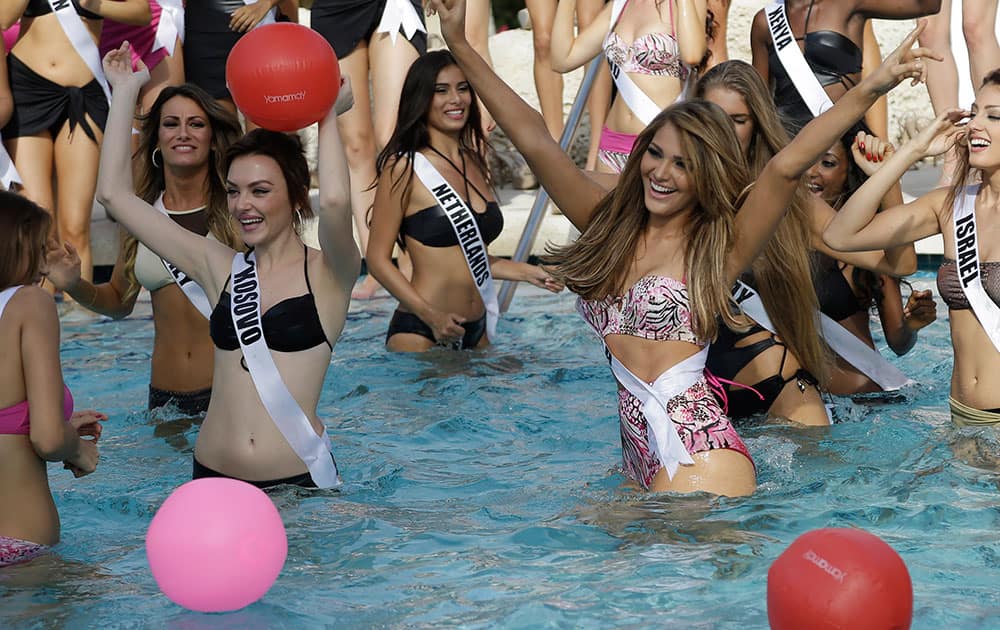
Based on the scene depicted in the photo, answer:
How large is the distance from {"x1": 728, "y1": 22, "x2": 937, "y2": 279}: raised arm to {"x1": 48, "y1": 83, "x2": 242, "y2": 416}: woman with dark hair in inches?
83.1

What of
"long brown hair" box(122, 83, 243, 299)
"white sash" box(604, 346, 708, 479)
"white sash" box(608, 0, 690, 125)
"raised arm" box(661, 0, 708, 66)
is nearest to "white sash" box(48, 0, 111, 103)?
"long brown hair" box(122, 83, 243, 299)

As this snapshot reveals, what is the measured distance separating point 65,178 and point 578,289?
190 inches

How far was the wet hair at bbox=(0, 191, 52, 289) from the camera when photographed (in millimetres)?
3879

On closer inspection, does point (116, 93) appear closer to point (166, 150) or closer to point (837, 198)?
point (166, 150)

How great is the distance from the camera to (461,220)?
6852 millimetres

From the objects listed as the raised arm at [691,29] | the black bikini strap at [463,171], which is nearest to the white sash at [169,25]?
the black bikini strap at [463,171]

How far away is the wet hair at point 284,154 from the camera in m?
4.63

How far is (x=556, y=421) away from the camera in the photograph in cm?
638

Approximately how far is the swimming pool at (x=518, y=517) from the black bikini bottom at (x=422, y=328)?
0.15m

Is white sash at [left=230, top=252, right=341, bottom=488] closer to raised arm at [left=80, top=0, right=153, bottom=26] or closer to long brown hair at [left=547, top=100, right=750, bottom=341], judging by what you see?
long brown hair at [left=547, top=100, right=750, bottom=341]

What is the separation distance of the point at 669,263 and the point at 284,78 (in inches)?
51.0

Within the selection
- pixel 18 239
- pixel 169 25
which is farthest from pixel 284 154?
pixel 169 25

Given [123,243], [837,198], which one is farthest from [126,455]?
[837,198]

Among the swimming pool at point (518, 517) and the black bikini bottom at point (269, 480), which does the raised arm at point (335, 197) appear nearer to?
the black bikini bottom at point (269, 480)
